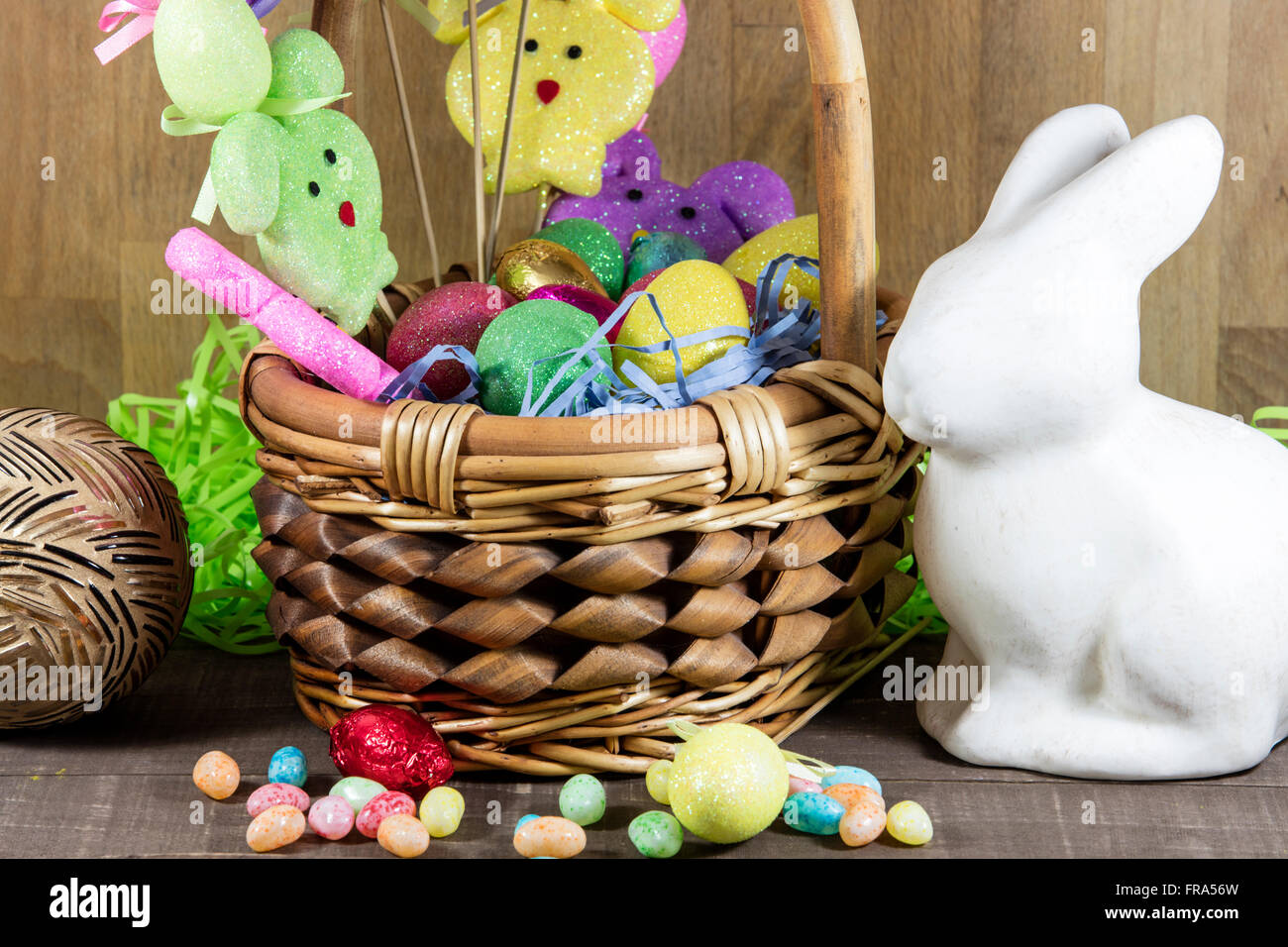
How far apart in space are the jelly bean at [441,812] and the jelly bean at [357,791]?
3 cm

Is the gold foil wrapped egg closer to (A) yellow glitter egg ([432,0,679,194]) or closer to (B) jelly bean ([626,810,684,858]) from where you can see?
(A) yellow glitter egg ([432,0,679,194])

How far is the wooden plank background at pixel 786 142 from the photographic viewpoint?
45.7 inches

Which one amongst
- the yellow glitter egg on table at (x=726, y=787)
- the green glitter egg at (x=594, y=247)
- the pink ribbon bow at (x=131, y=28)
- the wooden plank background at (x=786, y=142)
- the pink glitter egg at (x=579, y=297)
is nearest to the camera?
the yellow glitter egg on table at (x=726, y=787)

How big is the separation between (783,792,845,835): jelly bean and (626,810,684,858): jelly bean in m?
0.06

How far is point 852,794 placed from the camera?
676mm

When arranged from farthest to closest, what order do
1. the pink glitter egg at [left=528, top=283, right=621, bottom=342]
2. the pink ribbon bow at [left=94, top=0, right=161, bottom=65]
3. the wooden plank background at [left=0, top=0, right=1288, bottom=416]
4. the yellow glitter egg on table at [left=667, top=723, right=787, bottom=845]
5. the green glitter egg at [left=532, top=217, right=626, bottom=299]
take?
the wooden plank background at [left=0, top=0, right=1288, bottom=416]
the green glitter egg at [left=532, top=217, right=626, bottom=299]
the pink glitter egg at [left=528, top=283, right=621, bottom=342]
the pink ribbon bow at [left=94, top=0, right=161, bottom=65]
the yellow glitter egg on table at [left=667, top=723, right=787, bottom=845]

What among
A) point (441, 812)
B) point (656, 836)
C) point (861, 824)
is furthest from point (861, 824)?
point (441, 812)

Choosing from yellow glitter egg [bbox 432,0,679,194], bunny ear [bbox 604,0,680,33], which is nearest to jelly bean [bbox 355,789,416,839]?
yellow glitter egg [bbox 432,0,679,194]

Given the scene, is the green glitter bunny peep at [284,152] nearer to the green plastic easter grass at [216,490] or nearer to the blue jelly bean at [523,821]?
the green plastic easter grass at [216,490]

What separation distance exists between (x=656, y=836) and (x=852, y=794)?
0.35 ft

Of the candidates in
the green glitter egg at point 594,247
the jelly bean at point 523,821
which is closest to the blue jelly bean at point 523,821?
the jelly bean at point 523,821

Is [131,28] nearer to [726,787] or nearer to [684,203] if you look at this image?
[684,203]

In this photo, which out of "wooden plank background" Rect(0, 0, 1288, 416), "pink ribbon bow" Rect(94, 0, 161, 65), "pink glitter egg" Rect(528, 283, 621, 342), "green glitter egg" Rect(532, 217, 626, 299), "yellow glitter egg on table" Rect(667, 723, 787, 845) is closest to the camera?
"yellow glitter egg on table" Rect(667, 723, 787, 845)

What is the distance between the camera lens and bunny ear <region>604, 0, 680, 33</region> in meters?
1.05
